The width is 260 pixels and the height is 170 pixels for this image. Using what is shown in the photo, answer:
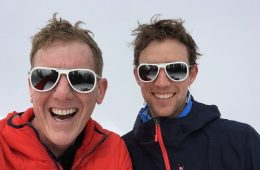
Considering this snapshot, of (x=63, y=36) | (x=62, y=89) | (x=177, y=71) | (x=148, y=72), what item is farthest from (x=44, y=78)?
(x=177, y=71)

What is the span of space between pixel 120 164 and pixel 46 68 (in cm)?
130

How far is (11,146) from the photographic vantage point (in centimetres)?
301

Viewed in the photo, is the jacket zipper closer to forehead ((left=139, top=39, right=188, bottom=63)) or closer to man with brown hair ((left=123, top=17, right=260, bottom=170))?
man with brown hair ((left=123, top=17, right=260, bottom=170))

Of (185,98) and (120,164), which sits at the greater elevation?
(185,98)

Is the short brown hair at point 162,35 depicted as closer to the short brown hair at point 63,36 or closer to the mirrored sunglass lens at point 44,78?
the short brown hair at point 63,36

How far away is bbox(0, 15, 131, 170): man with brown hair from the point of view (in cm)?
297

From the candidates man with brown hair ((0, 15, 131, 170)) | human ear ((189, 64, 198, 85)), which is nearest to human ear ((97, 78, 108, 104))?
man with brown hair ((0, 15, 131, 170))

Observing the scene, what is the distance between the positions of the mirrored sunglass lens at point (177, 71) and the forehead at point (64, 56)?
3.93 ft

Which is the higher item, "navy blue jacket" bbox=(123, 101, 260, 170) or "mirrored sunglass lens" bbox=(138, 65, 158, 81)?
"mirrored sunglass lens" bbox=(138, 65, 158, 81)

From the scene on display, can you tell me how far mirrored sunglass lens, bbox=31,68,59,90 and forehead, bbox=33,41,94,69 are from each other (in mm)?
91

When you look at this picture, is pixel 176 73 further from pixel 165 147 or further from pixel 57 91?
pixel 57 91

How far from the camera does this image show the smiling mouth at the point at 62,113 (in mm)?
3107

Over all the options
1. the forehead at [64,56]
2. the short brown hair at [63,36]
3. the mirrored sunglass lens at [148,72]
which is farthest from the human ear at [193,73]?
the forehead at [64,56]

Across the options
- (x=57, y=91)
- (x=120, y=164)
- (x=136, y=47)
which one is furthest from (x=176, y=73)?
(x=57, y=91)
